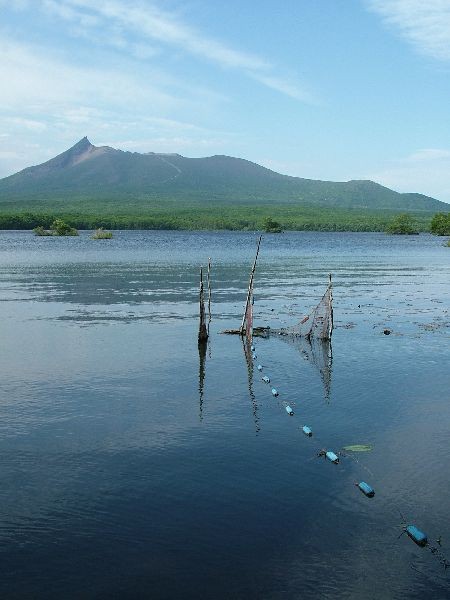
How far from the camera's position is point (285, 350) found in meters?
33.6

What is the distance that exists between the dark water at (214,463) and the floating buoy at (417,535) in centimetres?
22

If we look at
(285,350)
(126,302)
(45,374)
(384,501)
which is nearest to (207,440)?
(384,501)

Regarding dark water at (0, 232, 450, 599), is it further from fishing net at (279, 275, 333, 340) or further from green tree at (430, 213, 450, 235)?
green tree at (430, 213, 450, 235)

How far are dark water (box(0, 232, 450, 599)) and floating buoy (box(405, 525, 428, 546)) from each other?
0.22m

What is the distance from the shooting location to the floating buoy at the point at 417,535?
14000 millimetres

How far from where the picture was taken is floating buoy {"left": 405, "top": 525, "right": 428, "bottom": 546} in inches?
551

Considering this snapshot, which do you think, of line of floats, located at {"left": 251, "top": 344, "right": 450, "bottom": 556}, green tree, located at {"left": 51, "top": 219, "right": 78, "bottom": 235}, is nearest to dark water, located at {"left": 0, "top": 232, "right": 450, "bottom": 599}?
line of floats, located at {"left": 251, "top": 344, "right": 450, "bottom": 556}

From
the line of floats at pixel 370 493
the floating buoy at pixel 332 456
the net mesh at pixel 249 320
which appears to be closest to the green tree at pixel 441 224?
the net mesh at pixel 249 320

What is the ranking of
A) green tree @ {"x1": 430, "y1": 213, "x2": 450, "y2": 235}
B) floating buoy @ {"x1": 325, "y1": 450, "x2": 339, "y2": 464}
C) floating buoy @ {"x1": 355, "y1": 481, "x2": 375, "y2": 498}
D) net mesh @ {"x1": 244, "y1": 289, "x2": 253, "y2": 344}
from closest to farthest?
1. floating buoy @ {"x1": 355, "y1": 481, "x2": 375, "y2": 498}
2. floating buoy @ {"x1": 325, "y1": 450, "x2": 339, "y2": 464}
3. net mesh @ {"x1": 244, "y1": 289, "x2": 253, "y2": 344}
4. green tree @ {"x1": 430, "y1": 213, "x2": 450, "y2": 235}

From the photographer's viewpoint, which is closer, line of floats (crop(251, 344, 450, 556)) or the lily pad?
line of floats (crop(251, 344, 450, 556))

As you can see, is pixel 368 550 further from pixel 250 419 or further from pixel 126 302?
pixel 126 302

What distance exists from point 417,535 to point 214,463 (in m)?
5.88

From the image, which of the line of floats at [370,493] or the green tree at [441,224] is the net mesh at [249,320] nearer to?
the line of floats at [370,493]

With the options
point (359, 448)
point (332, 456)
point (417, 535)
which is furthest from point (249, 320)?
point (417, 535)
